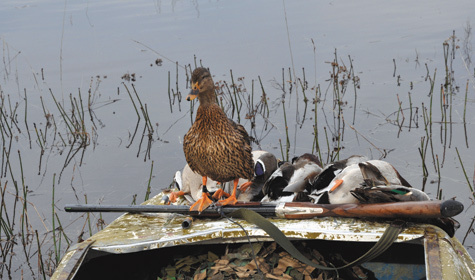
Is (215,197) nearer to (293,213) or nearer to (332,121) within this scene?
(293,213)

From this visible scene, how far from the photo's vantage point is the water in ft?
20.0

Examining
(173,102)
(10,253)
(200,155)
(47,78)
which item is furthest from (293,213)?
(47,78)

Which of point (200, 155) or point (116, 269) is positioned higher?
point (200, 155)

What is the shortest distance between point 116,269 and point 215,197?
728 millimetres

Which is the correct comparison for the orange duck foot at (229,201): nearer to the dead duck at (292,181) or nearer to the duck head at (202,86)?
the dead duck at (292,181)

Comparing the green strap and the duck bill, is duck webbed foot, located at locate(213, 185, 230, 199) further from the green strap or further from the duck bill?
the duck bill

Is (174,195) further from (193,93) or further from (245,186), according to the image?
(193,93)

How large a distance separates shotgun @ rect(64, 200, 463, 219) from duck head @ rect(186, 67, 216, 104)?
58 cm

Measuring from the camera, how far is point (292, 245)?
123 inches

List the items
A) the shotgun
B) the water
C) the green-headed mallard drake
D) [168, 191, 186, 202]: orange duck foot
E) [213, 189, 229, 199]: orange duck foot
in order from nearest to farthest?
the shotgun
the green-headed mallard drake
[213, 189, 229, 199]: orange duck foot
[168, 191, 186, 202]: orange duck foot
the water

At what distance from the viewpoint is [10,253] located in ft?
16.3

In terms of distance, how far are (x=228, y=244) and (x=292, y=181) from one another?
0.55 m

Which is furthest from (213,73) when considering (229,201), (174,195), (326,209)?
(326,209)

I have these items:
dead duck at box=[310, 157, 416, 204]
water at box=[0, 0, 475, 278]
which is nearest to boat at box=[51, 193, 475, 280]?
dead duck at box=[310, 157, 416, 204]
